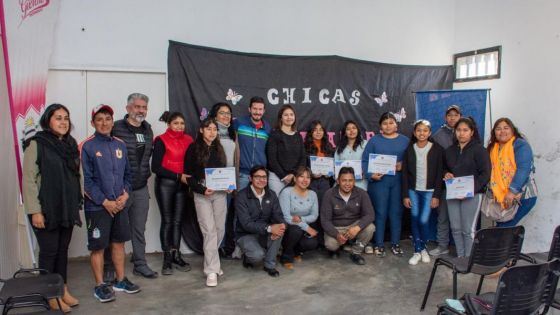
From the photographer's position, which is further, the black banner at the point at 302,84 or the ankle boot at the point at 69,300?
the black banner at the point at 302,84

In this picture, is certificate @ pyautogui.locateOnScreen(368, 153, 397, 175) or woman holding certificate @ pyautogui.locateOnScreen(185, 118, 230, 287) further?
certificate @ pyautogui.locateOnScreen(368, 153, 397, 175)

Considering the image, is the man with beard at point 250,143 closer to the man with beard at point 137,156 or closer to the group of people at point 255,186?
the group of people at point 255,186

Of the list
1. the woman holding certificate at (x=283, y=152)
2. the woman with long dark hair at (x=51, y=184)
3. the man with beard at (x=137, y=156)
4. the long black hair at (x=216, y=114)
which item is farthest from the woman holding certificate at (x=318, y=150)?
the woman with long dark hair at (x=51, y=184)

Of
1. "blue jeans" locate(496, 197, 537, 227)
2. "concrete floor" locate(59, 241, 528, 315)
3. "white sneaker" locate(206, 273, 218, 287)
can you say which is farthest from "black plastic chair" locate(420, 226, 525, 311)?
"white sneaker" locate(206, 273, 218, 287)

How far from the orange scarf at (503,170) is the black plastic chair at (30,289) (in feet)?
12.2

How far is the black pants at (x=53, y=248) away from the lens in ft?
9.91

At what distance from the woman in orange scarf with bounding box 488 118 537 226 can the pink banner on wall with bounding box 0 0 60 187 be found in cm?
413

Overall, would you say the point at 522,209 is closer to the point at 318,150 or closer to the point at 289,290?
the point at 318,150

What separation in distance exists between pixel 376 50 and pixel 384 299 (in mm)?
3262

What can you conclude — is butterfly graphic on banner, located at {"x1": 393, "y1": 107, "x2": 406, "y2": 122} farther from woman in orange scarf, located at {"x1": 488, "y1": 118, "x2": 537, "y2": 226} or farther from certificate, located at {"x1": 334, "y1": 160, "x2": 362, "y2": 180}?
woman in orange scarf, located at {"x1": 488, "y1": 118, "x2": 537, "y2": 226}

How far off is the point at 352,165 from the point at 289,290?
5.10 feet

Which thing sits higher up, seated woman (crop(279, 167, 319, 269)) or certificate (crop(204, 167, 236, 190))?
certificate (crop(204, 167, 236, 190))

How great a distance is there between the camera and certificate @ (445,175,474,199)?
13.4 feet

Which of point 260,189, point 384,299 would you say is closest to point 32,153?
point 260,189
